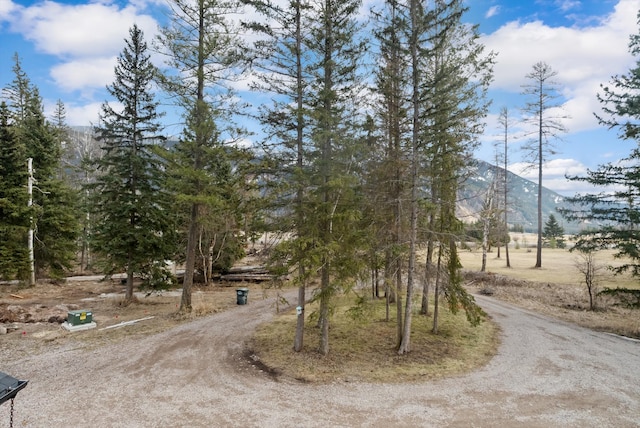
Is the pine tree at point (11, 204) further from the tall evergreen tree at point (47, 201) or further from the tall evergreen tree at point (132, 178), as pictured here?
the tall evergreen tree at point (132, 178)

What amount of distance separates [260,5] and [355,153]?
18.4 feet

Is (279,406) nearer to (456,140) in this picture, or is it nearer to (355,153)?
(355,153)

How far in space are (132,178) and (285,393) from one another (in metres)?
14.3

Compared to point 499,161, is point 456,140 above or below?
below

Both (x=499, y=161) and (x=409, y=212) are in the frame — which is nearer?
(x=409, y=212)

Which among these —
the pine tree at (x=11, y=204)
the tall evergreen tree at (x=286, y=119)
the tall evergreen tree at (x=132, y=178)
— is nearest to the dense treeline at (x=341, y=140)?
the tall evergreen tree at (x=286, y=119)

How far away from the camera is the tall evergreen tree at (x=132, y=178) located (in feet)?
56.6

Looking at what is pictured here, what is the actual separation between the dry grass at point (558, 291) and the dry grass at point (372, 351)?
14.5 feet

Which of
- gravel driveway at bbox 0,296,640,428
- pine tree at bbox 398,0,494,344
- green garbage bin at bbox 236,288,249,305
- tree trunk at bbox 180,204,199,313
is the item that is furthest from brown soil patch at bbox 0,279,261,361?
pine tree at bbox 398,0,494,344

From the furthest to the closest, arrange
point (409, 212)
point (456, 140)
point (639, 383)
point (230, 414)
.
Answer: point (456, 140) → point (409, 212) → point (639, 383) → point (230, 414)

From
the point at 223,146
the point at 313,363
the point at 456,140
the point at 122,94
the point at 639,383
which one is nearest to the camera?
the point at 639,383

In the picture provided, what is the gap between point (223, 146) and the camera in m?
14.8

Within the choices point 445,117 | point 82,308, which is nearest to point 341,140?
point 445,117

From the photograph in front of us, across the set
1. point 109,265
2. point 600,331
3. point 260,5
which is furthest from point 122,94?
point 600,331
